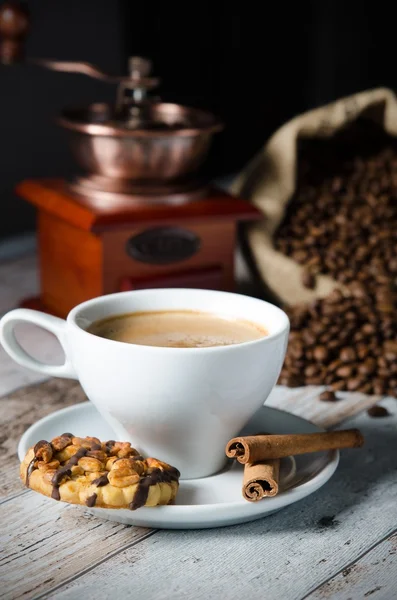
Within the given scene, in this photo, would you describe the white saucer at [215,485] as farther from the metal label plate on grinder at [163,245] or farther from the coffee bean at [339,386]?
the metal label plate on grinder at [163,245]

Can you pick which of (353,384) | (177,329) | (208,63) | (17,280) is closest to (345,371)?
(353,384)

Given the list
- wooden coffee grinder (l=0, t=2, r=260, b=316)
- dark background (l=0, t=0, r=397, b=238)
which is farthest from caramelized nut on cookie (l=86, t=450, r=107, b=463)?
dark background (l=0, t=0, r=397, b=238)

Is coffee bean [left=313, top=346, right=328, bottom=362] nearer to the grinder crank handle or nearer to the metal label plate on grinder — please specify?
the metal label plate on grinder

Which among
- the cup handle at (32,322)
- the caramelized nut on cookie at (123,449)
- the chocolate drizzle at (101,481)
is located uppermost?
the cup handle at (32,322)

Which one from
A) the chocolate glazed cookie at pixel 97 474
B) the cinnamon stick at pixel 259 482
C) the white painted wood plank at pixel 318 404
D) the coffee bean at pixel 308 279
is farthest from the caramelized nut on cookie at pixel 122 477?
Result: the coffee bean at pixel 308 279

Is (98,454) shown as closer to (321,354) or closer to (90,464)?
(90,464)
